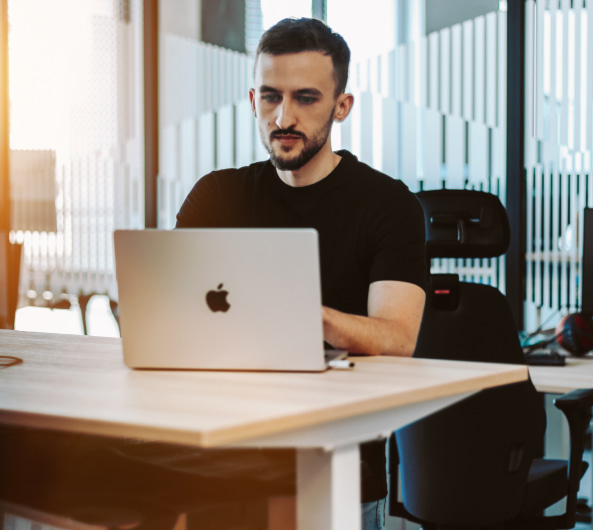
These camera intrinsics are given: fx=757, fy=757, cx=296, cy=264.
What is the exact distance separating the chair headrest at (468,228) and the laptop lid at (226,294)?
1.03 metres

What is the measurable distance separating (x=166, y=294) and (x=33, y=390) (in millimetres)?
258

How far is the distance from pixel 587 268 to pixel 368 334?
1.66m

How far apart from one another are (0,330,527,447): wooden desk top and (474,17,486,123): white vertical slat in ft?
8.08

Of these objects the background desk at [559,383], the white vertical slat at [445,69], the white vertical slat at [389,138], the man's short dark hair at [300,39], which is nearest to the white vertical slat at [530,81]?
the white vertical slat at [445,69]

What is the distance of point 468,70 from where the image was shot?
3670 millimetres

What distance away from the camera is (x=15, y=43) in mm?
4594

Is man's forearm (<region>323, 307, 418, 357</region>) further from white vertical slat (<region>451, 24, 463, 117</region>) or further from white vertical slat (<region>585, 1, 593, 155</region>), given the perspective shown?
white vertical slat (<region>451, 24, 463, 117</region>)

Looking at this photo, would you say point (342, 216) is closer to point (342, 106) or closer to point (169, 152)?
point (342, 106)

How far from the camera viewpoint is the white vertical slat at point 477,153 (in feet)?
11.9

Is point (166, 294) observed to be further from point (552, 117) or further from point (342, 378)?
point (552, 117)

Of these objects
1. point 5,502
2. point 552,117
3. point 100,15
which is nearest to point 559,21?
point 552,117

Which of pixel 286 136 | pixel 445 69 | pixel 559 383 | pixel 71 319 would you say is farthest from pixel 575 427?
pixel 71 319

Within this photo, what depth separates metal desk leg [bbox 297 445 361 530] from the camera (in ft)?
3.64

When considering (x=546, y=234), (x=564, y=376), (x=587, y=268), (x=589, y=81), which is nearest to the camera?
(x=564, y=376)
